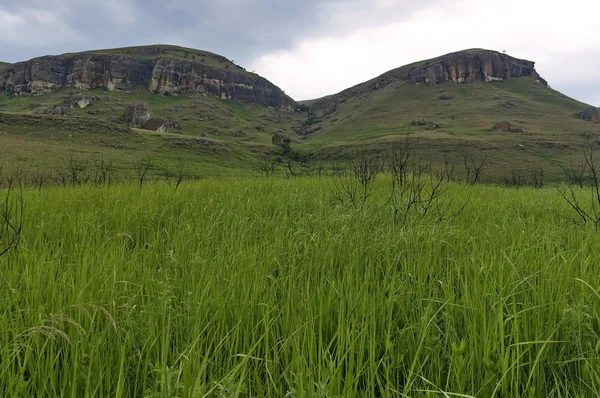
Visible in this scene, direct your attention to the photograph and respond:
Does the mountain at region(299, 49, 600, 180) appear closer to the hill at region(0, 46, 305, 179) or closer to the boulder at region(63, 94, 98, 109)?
the hill at region(0, 46, 305, 179)

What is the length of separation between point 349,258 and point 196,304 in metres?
1.09

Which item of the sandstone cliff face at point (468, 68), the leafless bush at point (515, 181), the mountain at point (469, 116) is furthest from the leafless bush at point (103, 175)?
the sandstone cliff face at point (468, 68)

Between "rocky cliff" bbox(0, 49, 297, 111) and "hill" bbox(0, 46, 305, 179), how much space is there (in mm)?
416

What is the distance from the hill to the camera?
54.8 metres

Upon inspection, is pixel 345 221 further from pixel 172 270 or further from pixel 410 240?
pixel 172 270

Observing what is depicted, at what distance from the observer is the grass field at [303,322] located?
3.32ft

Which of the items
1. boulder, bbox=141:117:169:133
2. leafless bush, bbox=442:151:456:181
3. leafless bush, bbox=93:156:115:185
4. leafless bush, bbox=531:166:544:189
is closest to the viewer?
leafless bush, bbox=442:151:456:181

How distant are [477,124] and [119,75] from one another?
148 meters

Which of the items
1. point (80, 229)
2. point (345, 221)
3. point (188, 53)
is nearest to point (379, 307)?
point (345, 221)

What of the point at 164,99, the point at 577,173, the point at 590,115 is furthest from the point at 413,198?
the point at 164,99

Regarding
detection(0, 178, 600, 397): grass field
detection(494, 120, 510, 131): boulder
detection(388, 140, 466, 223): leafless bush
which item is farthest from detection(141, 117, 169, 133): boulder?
detection(494, 120, 510, 131): boulder

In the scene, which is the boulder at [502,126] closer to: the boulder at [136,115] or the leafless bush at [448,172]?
the leafless bush at [448,172]

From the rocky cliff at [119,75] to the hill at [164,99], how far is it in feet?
1.37

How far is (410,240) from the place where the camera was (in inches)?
92.5
